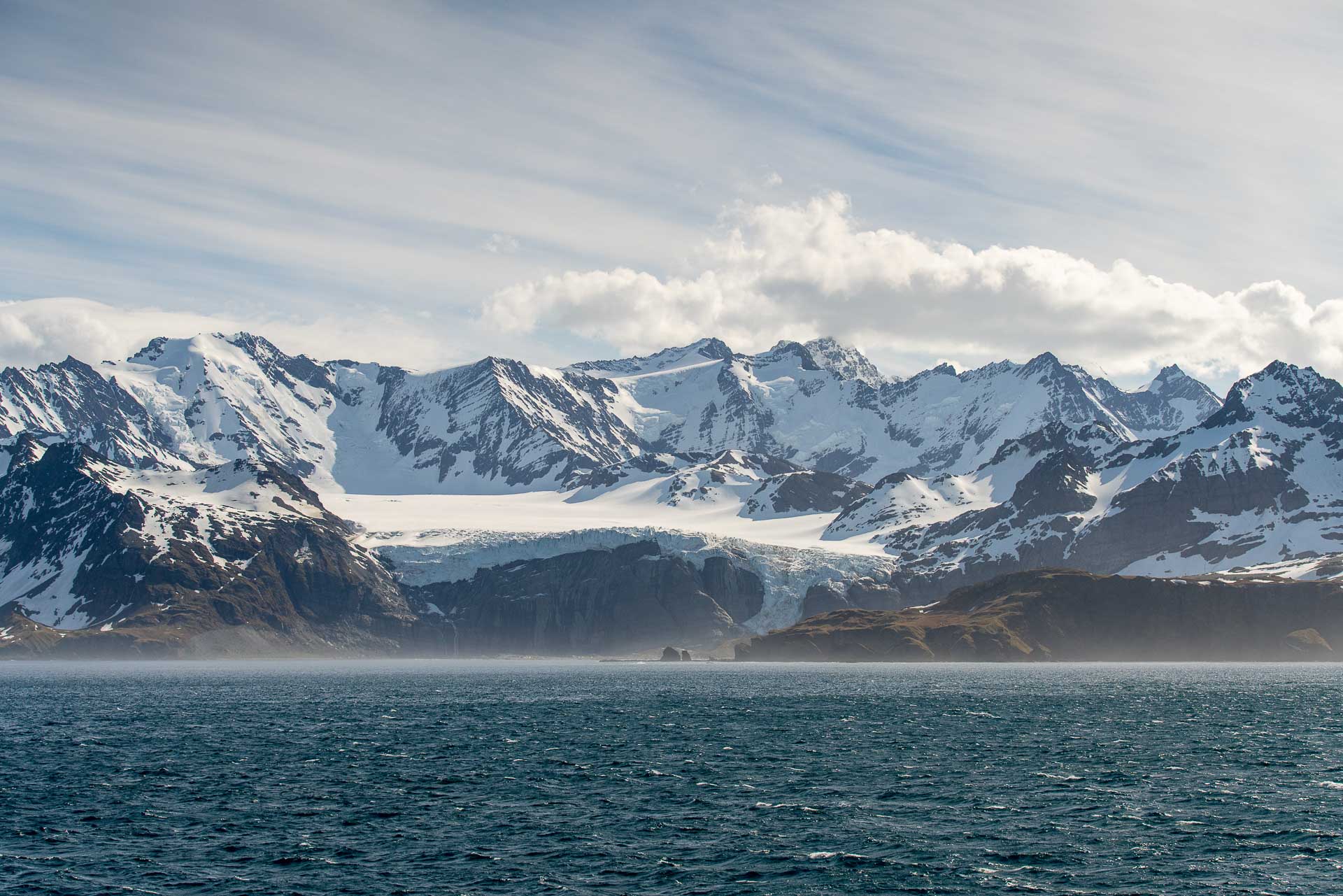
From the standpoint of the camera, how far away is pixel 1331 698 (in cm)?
19538

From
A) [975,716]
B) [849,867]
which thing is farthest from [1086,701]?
[849,867]

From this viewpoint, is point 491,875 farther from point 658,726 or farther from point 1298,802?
point 658,726

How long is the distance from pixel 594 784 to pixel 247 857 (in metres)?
33.3

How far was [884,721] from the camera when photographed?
15688 cm

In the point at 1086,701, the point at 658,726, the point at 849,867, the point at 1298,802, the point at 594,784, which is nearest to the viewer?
the point at 849,867

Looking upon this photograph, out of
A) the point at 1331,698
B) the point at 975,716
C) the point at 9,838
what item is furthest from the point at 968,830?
the point at 1331,698

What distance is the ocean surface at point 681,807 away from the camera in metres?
72.4

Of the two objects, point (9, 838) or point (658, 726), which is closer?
point (9, 838)

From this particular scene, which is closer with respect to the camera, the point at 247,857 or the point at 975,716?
the point at 247,857

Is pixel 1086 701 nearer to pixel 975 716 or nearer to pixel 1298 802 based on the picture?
pixel 975 716

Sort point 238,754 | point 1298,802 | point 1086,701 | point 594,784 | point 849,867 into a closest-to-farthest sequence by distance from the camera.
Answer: point 849,867, point 1298,802, point 594,784, point 238,754, point 1086,701

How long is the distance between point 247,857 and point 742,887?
90.3 ft

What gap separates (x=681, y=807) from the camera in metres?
93.2

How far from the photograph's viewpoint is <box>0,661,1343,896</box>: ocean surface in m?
72.4
